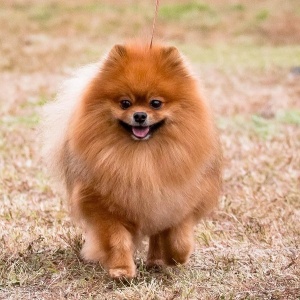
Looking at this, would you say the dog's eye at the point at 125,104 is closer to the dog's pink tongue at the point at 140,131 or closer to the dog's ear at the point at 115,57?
the dog's pink tongue at the point at 140,131

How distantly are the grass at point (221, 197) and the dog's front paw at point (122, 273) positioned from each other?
0.17ft

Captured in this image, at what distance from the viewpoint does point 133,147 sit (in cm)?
448

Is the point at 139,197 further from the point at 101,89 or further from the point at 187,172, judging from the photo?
the point at 101,89

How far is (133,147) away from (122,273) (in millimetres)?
713

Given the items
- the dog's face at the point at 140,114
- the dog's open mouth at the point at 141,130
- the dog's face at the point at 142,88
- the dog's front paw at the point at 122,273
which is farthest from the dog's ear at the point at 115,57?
the dog's front paw at the point at 122,273

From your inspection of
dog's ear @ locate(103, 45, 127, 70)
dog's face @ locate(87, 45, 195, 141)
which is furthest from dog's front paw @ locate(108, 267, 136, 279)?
dog's ear @ locate(103, 45, 127, 70)

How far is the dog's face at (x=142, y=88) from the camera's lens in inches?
171

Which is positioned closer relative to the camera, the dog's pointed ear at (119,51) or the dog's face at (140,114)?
the dog's face at (140,114)

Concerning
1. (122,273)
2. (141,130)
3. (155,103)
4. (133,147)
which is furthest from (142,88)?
(122,273)

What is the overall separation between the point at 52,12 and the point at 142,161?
19.4 metres

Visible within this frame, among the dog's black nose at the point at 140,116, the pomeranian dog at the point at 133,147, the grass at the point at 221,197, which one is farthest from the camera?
the grass at the point at 221,197

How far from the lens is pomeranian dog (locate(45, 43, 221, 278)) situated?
14.4 feet

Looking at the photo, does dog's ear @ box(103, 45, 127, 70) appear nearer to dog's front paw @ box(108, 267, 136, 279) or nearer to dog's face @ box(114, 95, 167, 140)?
dog's face @ box(114, 95, 167, 140)

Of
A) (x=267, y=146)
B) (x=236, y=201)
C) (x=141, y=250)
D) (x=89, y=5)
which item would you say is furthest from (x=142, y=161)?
(x=89, y=5)
